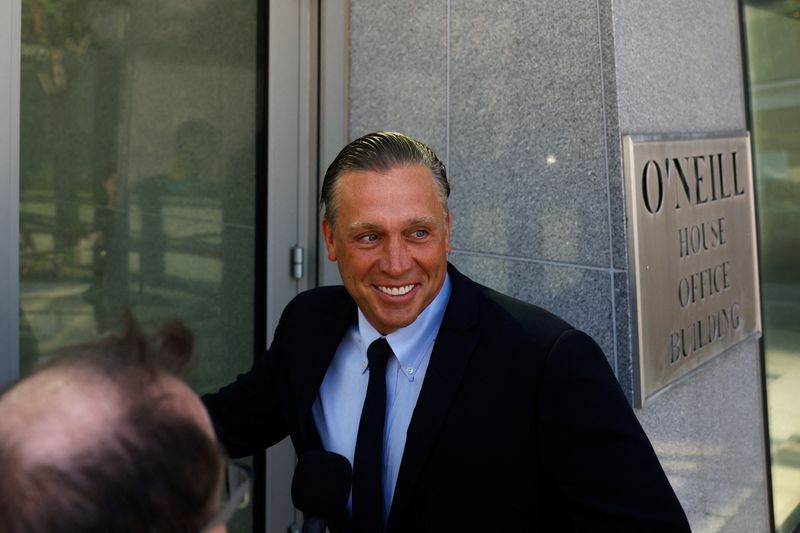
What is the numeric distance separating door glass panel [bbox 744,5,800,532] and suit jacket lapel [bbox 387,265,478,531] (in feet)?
9.59

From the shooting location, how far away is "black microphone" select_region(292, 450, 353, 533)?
1.72m

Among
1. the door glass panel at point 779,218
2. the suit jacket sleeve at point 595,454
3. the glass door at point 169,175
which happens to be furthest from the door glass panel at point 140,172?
the door glass panel at point 779,218

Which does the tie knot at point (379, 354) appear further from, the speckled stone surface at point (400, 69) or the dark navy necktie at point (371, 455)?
the speckled stone surface at point (400, 69)

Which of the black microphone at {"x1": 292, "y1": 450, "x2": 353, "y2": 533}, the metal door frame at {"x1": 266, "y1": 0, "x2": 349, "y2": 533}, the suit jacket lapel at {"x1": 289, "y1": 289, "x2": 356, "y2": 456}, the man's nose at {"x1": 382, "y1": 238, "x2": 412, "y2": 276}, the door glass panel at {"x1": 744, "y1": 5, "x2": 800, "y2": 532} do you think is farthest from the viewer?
the door glass panel at {"x1": 744, "y1": 5, "x2": 800, "y2": 532}

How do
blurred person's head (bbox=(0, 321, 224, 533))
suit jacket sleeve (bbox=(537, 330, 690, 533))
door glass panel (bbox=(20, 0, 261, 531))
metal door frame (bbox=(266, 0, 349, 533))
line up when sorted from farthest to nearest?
1. metal door frame (bbox=(266, 0, 349, 533))
2. door glass panel (bbox=(20, 0, 261, 531))
3. suit jacket sleeve (bbox=(537, 330, 690, 533))
4. blurred person's head (bbox=(0, 321, 224, 533))

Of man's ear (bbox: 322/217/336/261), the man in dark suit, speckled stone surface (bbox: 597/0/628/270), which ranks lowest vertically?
the man in dark suit

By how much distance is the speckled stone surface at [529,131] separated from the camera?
9.44ft

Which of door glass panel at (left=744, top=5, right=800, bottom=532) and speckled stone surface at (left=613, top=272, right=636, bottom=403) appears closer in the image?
speckled stone surface at (left=613, top=272, right=636, bottom=403)

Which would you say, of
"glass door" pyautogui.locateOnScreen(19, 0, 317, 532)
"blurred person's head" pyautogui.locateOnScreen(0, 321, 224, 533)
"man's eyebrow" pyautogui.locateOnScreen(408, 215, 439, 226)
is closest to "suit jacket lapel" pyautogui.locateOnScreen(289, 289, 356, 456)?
"man's eyebrow" pyautogui.locateOnScreen(408, 215, 439, 226)

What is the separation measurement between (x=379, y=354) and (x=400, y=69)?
1.92 m

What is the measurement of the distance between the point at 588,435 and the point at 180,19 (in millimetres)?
2467

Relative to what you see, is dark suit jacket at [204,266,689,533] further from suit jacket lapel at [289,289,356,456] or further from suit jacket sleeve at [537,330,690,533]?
suit jacket lapel at [289,289,356,456]

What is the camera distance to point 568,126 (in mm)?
2926

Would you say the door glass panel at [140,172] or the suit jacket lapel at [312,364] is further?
the door glass panel at [140,172]
